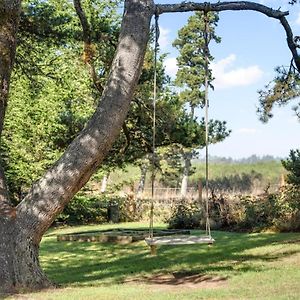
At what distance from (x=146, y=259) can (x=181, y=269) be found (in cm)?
169

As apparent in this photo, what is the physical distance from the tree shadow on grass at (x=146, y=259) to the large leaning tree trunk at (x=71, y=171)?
1316mm

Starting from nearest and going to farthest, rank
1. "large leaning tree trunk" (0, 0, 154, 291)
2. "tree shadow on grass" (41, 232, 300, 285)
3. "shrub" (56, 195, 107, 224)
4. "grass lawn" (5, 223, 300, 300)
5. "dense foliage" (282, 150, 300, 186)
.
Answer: "grass lawn" (5, 223, 300, 300) → "large leaning tree trunk" (0, 0, 154, 291) → "tree shadow on grass" (41, 232, 300, 285) → "dense foliage" (282, 150, 300, 186) → "shrub" (56, 195, 107, 224)

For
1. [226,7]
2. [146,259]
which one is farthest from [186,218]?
[226,7]

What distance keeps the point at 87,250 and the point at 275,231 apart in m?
5.35

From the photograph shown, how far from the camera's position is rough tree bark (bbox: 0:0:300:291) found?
648cm

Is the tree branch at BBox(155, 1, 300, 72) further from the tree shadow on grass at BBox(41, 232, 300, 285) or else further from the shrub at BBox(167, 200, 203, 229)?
the shrub at BBox(167, 200, 203, 229)

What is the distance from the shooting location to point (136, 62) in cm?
695

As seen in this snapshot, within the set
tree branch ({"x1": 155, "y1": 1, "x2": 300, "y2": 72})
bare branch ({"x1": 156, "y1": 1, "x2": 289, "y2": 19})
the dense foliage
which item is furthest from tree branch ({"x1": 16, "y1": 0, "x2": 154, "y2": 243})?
the dense foliage

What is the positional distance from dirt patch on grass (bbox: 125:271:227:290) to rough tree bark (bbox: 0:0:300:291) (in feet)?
5.09

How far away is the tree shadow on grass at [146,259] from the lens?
859 centimetres

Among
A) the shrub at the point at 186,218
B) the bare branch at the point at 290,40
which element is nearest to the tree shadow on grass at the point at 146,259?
the shrub at the point at 186,218

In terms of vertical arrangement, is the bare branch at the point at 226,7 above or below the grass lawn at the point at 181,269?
above

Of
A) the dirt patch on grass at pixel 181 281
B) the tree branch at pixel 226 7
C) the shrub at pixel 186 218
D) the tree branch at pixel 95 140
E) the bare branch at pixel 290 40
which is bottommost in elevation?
the dirt patch on grass at pixel 181 281

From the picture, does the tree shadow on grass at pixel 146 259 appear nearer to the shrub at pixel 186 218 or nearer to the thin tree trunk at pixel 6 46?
the thin tree trunk at pixel 6 46
